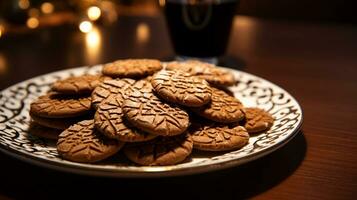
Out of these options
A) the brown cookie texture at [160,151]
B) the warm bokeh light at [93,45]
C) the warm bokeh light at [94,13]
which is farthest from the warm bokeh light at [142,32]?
the brown cookie texture at [160,151]

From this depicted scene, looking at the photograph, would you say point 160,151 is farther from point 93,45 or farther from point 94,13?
point 94,13

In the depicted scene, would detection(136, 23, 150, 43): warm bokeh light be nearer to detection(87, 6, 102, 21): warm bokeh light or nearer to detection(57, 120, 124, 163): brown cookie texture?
detection(87, 6, 102, 21): warm bokeh light

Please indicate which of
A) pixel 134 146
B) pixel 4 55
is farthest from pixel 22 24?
pixel 134 146

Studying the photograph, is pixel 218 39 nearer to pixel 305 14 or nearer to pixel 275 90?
pixel 275 90

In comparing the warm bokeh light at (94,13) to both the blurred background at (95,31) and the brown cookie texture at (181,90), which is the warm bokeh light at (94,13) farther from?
the brown cookie texture at (181,90)

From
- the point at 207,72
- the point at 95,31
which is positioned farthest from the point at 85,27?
the point at 207,72

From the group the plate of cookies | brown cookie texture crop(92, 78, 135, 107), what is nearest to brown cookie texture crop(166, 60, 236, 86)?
the plate of cookies
